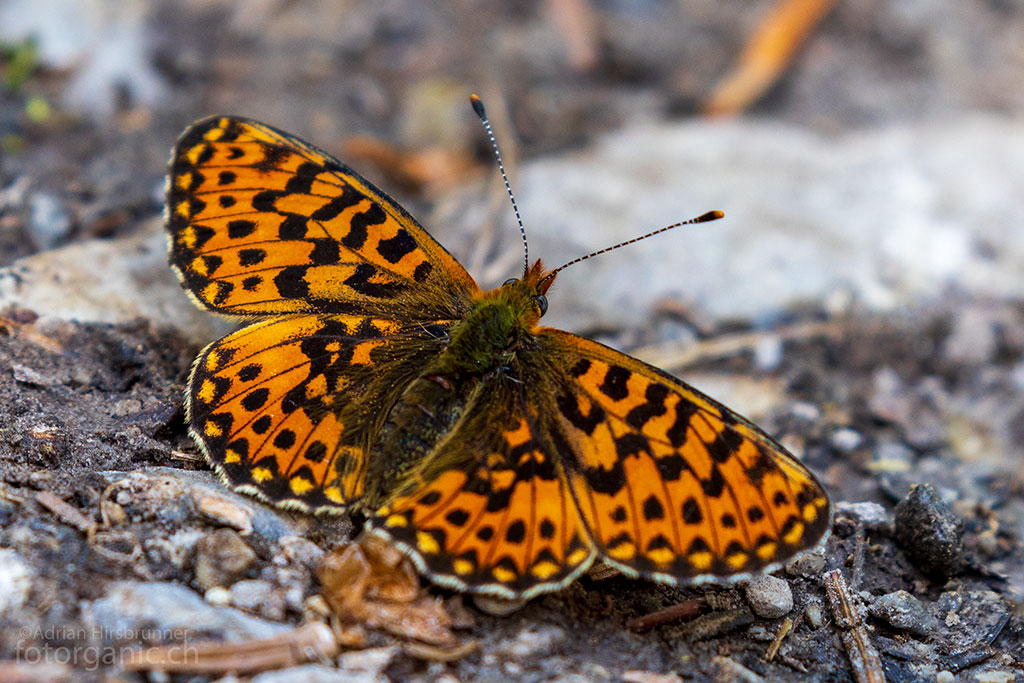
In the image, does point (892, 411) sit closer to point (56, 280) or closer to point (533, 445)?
point (533, 445)

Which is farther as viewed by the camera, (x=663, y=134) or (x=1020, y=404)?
(x=663, y=134)

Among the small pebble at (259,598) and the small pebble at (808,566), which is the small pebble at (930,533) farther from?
the small pebble at (259,598)

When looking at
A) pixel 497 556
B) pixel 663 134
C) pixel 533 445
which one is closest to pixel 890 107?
pixel 663 134

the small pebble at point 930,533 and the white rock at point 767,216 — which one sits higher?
the white rock at point 767,216

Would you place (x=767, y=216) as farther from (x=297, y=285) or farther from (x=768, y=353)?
(x=297, y=285)

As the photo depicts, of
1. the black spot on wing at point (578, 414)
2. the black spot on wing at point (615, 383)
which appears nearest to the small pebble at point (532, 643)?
the black spot on wing at point (578, 414)

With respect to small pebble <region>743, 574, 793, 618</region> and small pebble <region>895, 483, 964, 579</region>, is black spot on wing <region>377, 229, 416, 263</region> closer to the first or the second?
small pebble <region>743, 574, 793, 618</region>

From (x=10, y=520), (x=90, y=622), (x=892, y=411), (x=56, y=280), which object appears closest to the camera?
(x=90, y=622)

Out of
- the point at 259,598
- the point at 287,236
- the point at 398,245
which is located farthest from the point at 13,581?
the point at 398,245
